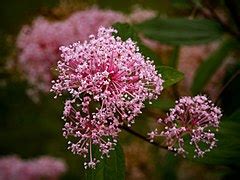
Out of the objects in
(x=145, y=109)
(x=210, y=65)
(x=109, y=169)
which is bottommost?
(x=109, y=169)

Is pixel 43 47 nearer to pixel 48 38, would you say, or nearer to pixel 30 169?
pixel 48 38

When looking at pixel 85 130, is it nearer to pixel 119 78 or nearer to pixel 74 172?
pixel 119 78

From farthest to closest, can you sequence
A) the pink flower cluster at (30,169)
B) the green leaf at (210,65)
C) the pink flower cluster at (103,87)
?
the pink flower cluster at (30,169) → the green leaf at (210,65) → the pink flower cluster at (103,87)

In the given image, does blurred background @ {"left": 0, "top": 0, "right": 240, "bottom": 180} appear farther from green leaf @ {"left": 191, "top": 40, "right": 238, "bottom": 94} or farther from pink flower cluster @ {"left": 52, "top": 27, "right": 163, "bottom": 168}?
pink flower cluster @ {"left": 52, "top": 27, "right": 163, "bottom": 168}

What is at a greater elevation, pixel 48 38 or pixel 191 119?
pixel 48 38

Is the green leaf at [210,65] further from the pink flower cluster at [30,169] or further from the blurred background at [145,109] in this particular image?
the pink flower cluster at [30,169]

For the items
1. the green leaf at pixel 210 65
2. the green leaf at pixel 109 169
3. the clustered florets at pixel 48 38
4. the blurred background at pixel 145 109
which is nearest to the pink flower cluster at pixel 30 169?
the blurred background at pixel 145 109

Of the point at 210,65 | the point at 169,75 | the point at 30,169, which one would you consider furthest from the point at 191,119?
the point at 30,169
